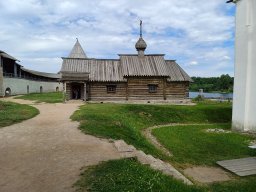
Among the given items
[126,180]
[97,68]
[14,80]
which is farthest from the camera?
[14,80]

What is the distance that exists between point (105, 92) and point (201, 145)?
1739cm

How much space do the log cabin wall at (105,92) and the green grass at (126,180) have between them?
75.3ft

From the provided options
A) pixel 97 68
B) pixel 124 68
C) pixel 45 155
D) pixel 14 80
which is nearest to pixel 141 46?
pixel 124 68

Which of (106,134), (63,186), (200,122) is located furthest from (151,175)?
(200,122)

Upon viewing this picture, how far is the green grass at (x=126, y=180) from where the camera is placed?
5914 millimetres

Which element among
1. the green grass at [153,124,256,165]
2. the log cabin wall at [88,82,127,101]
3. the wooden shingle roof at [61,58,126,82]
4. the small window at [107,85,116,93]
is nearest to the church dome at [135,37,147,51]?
the wooden shingle roof at [61,58,126,82]

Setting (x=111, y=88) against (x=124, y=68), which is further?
(x=124, y=68)

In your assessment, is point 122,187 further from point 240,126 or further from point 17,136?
point 240,126

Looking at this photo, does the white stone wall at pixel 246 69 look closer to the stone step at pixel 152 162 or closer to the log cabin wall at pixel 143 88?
the stone step at pixel 152 162

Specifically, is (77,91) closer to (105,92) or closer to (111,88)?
(105,92)

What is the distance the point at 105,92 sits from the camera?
30406 mm

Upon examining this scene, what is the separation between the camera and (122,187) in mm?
5918

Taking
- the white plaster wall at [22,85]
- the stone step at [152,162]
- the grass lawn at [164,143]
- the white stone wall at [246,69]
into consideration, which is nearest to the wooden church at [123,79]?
the grass lawn at [164,143]

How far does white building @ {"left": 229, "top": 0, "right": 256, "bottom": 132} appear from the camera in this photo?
17047 mm
